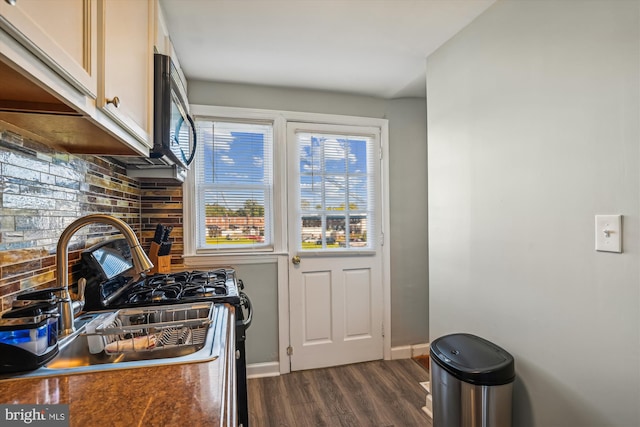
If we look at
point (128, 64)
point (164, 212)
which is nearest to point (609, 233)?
point (128, 64)

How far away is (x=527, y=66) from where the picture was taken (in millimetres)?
1424

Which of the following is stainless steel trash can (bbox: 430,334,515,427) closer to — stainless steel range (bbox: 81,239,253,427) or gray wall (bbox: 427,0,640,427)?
gray wall (bbox: 427,0,640,427)

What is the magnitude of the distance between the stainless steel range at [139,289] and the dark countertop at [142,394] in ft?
1.91

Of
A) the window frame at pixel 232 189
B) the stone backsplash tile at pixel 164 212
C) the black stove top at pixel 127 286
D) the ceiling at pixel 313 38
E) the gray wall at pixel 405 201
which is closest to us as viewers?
the black stove top at pixel 127 286

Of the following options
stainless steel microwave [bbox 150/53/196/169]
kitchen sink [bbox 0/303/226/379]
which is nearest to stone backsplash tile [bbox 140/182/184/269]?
stainless steel microwave [bbox 150/53/196/169]

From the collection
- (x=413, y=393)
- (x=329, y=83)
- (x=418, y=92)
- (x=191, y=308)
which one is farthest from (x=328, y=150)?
(x=413, y=393)

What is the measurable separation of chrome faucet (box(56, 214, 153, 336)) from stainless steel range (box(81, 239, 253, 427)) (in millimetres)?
274

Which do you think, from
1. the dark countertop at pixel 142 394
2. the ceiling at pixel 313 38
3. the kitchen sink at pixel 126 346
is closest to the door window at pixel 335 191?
the ceiling at pixel 313 38

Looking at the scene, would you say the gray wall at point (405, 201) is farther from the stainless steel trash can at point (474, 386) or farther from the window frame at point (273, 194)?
the stainless steel trash can at point (474, 386)

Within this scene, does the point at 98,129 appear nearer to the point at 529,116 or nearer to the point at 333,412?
the point at 529,116

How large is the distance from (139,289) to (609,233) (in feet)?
6.39

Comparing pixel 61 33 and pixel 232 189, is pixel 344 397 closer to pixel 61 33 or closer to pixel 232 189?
pixel 232 189

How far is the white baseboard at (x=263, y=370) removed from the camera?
249 centimetres

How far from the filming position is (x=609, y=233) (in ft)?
3.62
